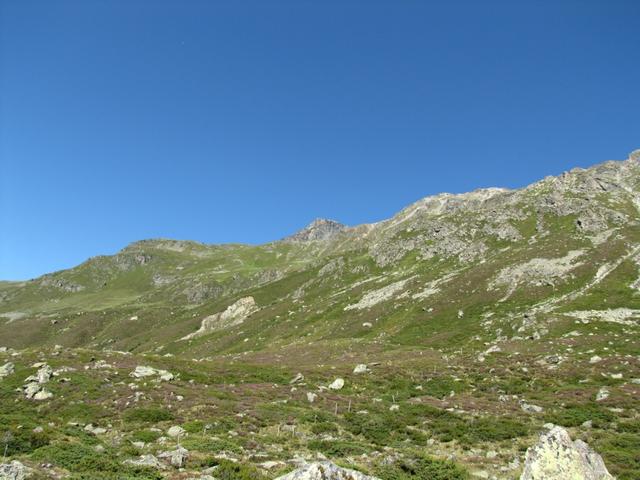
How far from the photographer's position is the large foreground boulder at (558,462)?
12789mm

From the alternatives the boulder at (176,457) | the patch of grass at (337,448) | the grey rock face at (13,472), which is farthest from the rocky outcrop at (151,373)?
the grey rock face at (13,472)

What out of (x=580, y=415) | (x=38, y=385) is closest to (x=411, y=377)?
(x=580, y=415)

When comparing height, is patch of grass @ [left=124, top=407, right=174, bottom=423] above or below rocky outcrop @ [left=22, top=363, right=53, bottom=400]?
below

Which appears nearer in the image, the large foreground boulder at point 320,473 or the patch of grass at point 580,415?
the large foreground boulder at point 320,473

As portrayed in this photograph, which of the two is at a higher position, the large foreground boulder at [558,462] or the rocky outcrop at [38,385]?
the rocky outcrop at [38,385]

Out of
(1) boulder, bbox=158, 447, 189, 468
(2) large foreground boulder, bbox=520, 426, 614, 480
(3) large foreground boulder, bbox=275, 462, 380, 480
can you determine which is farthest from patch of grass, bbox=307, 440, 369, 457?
(3) large foreground boulder, bbox=275, 462, 380, 480

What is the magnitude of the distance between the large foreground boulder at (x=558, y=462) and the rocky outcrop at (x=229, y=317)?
132529 mm

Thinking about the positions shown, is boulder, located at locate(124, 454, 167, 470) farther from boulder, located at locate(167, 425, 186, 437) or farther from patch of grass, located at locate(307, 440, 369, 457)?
patch of grass, located at locate(307, 440, 369, 457)

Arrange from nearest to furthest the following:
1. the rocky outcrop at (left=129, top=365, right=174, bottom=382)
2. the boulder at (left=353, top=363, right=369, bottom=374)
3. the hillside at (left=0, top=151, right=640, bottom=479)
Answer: the hillside at (left=0, top=151, right=640, bottom=479) → the rocky outcrop at (left=129, top=365, right=174, bottom=382) → the boulder at (left=353, top=363, right=369, bottom=374)

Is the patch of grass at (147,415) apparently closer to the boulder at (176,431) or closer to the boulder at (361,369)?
the boulder at (176,431)

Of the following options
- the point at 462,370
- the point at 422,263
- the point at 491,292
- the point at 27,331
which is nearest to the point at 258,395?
the point at 462,370

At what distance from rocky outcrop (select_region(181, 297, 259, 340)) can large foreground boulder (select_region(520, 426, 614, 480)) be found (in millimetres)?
132529

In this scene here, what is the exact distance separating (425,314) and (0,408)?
75989 millimetres

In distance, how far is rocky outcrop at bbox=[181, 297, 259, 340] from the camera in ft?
477
